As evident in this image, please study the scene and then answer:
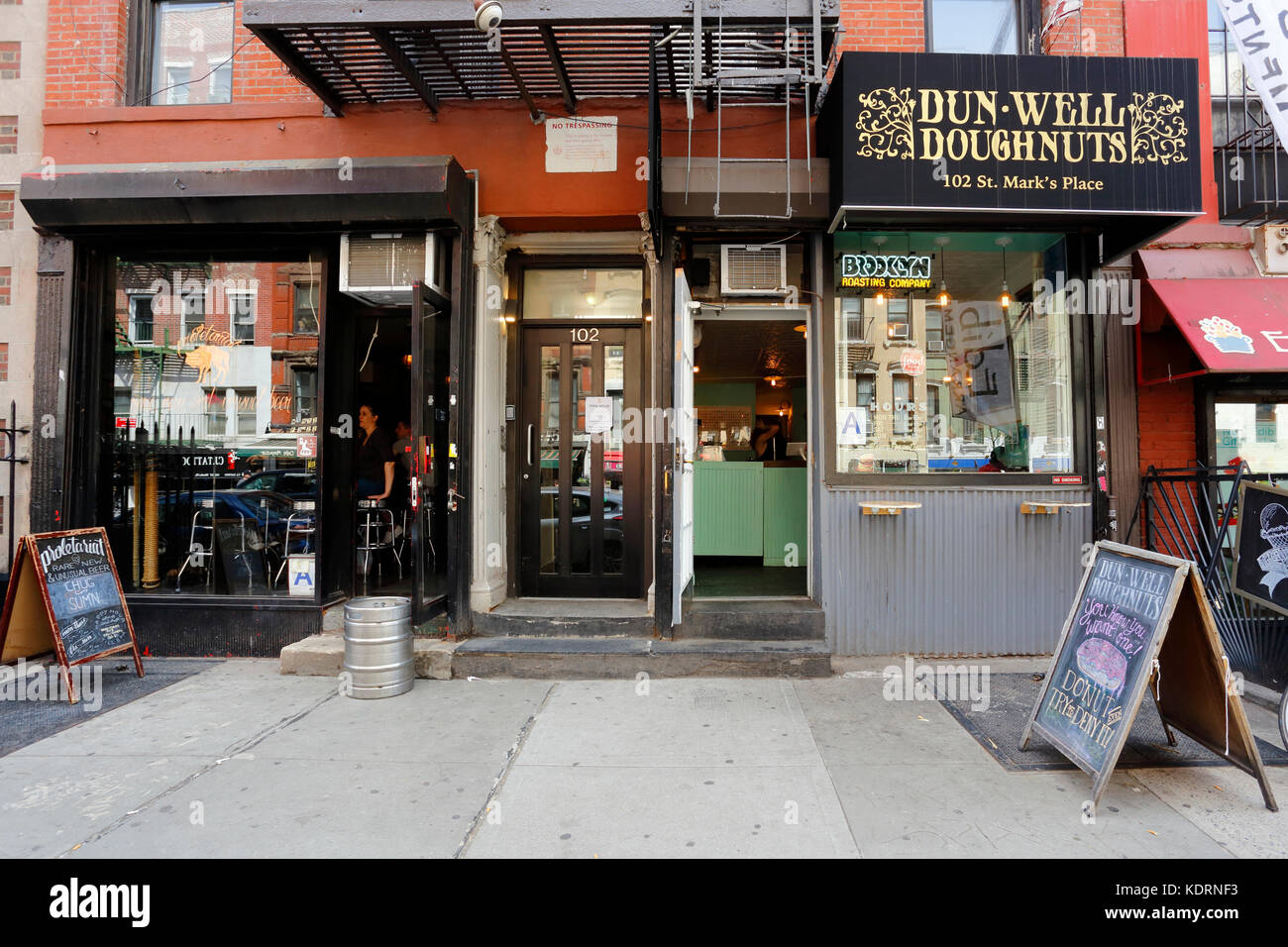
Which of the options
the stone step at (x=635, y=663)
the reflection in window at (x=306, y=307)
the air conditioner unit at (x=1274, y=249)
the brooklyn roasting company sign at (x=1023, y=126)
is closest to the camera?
the brooklyn roasting company sign at (x=1023, y=126)

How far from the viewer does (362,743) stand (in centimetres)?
414

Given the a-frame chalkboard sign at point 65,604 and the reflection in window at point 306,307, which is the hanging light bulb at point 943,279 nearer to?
the reflection in window at point 306,307

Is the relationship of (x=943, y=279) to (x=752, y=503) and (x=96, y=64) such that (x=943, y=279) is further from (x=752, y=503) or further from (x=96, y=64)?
(x=96, y=64)

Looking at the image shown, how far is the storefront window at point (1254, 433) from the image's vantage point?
19.5 ft

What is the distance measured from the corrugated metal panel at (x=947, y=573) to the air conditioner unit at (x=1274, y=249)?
2.59 metres

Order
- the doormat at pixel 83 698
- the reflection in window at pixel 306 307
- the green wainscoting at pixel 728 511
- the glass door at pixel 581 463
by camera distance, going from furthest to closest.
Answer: the green wainscoting at pixel 728 511
the glass door at pixel 581 463
the reflection in window at pixel 306 307
the doormat at pixel 83 698

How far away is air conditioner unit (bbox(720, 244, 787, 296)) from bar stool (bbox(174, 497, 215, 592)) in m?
5.41

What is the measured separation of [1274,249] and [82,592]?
10.5 metres

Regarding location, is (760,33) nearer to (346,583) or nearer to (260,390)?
(260,390)

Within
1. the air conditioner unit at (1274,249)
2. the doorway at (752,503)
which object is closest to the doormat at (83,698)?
the doorway at (752,503)

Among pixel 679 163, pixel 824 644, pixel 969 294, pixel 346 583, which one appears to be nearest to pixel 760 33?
pixel 679 163


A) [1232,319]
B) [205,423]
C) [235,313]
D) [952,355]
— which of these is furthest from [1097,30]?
[205,423]

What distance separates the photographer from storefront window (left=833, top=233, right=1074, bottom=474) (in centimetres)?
598

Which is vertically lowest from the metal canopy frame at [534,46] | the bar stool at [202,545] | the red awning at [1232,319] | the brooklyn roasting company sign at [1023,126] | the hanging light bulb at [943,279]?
the bar stool at [202,545]
